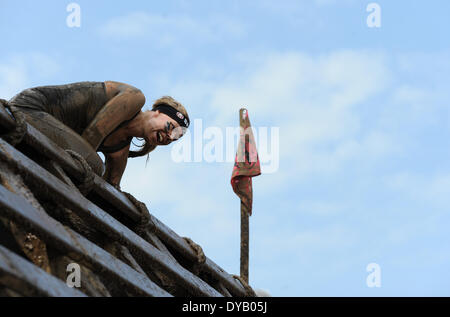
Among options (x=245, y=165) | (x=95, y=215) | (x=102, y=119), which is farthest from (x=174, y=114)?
(x=245, y=165)

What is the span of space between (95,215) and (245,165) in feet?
22.0

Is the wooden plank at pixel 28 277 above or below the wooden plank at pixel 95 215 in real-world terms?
below

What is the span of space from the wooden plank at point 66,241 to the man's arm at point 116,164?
273 cm

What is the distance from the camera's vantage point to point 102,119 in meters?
5.67

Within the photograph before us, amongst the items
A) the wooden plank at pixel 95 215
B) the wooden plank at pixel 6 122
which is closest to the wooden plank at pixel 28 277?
the wooden plank at pixel 95 215

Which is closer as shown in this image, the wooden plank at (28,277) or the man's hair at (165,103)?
the wooden plank at (28,277)

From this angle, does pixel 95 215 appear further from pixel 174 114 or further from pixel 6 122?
pixel 174 114

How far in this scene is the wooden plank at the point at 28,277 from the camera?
2.66 m

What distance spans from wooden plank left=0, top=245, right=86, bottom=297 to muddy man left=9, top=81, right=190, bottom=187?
231 centimetres

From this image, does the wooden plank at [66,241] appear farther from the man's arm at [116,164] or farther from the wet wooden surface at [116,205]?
the man's arm at [116,164]

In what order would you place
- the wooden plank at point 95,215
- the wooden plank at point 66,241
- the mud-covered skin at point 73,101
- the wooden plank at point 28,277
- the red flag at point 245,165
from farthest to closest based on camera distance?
the red flag at point 245,165
the mud-covered skin at point 73,101
the wooden plank at point 95,215
the wooden plank at point 66,241
the wooden plank at point 28,277

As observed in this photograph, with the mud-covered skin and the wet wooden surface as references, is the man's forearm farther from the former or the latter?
the wet wooden surface

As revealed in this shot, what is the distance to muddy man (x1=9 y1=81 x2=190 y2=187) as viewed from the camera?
5223mm

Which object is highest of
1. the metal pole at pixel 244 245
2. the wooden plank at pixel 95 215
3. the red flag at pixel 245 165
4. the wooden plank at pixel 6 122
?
the red flag at pixel 245 165
